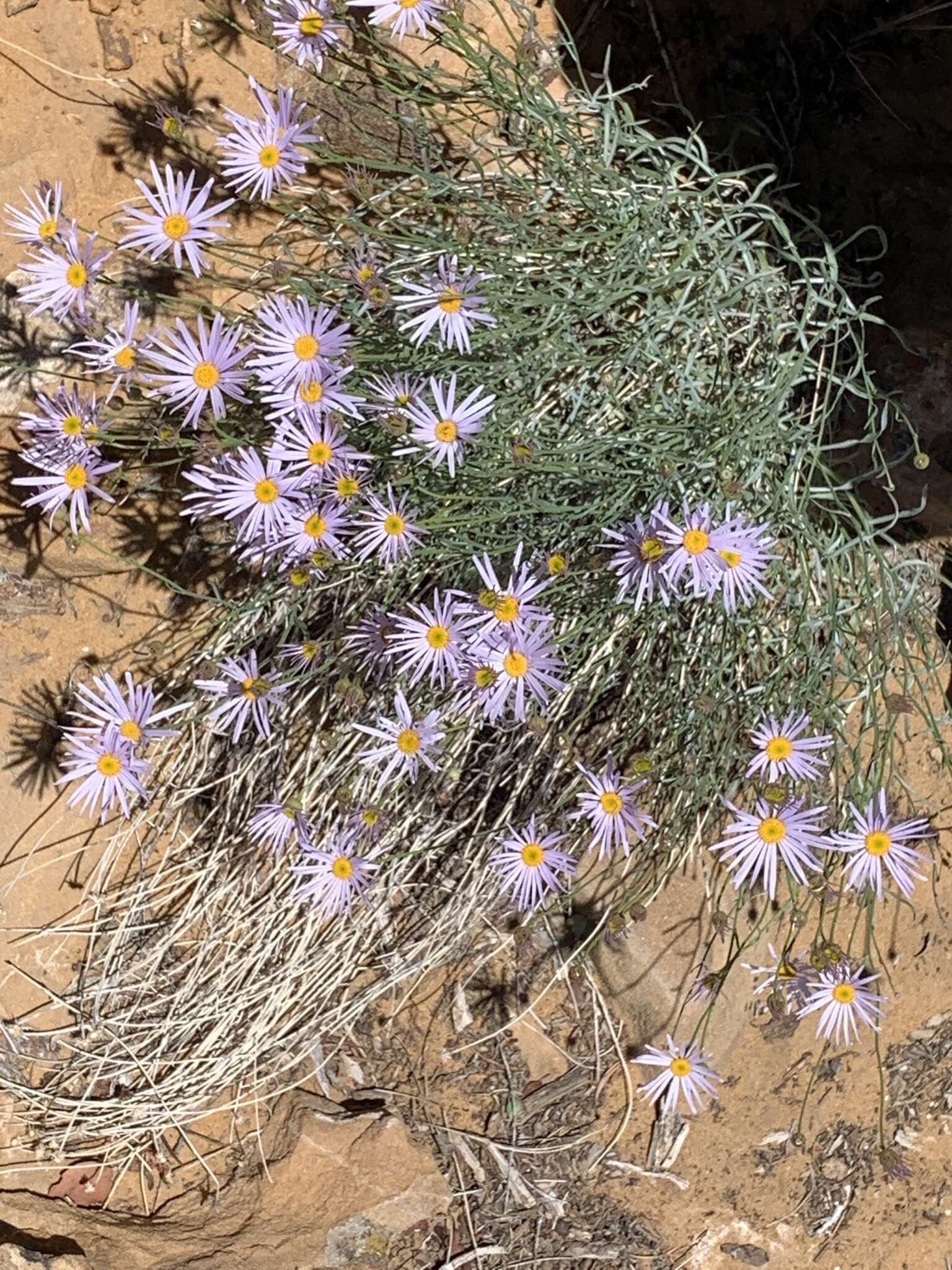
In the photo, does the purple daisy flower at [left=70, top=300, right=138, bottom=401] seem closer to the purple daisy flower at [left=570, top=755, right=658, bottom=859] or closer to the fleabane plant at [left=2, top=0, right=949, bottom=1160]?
the fleabane plant at [left=2, top=0, right=949, bottom=1160]

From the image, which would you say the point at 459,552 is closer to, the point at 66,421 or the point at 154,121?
the point at 66,421

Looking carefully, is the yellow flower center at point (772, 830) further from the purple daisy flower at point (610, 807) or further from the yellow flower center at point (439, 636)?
the yellow flower center at point (439, 636)

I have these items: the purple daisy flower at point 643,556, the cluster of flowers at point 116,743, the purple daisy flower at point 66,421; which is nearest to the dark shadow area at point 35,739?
the cluster of flowers at point 116,743

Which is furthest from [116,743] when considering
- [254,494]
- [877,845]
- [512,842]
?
[877,845]

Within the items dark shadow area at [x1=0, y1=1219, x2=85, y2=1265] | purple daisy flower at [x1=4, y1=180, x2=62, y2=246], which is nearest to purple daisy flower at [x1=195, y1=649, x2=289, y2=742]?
purple daisy flower at [x1=4, y1=180, x2=62, y2=246]

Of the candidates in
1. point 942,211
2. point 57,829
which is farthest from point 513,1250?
point 942,211

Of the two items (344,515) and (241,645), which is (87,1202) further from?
(344,515)
